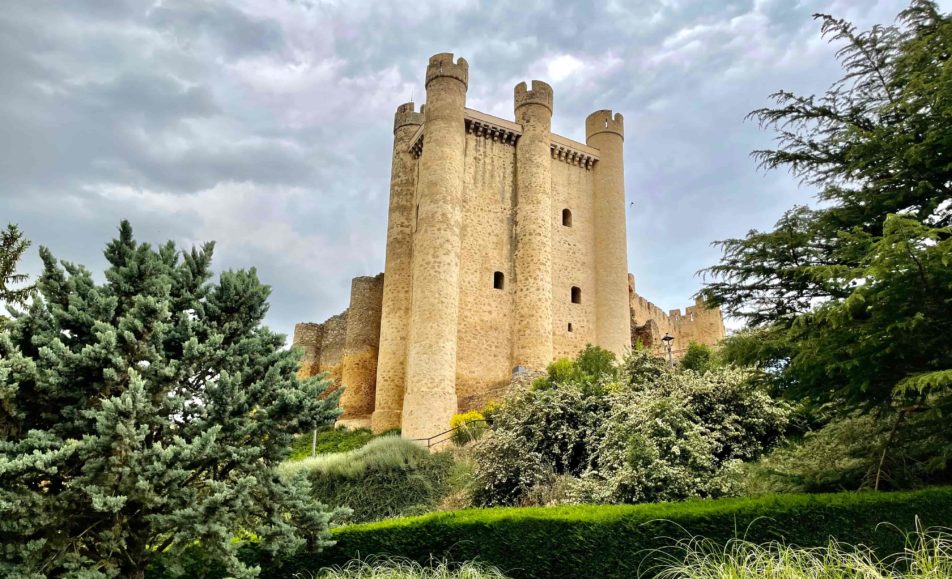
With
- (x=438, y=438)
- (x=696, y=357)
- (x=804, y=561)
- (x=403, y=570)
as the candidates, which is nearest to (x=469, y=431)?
(x=438, y=438)

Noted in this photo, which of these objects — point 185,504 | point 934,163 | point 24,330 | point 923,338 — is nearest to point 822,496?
point 923,338

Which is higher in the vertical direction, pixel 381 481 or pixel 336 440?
pixel 336 440

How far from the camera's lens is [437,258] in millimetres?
27203

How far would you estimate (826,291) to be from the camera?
954cm

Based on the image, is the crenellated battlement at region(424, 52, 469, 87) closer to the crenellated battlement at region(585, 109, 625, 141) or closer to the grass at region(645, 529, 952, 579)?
the crenellated battlement at region(585, 109, 625, 141)

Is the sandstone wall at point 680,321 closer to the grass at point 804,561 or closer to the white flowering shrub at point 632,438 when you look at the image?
the white flowering shrub at point 632,438

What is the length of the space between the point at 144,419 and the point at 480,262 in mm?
22131

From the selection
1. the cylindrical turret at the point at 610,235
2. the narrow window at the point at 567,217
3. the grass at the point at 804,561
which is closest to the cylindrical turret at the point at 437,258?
the narrow window at the point at 567,217

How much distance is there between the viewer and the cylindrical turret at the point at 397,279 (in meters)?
28.2

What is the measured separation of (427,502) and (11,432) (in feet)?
29.5

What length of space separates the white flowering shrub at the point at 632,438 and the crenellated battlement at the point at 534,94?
17369 mm

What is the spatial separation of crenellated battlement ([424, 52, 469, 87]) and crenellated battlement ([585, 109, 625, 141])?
7.47m

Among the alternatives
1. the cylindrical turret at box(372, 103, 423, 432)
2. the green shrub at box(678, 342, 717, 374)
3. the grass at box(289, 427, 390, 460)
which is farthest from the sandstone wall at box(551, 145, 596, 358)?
the green shrub at box(678, 342, 717, 374)

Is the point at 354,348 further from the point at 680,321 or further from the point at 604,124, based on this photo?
the point at 680,321
